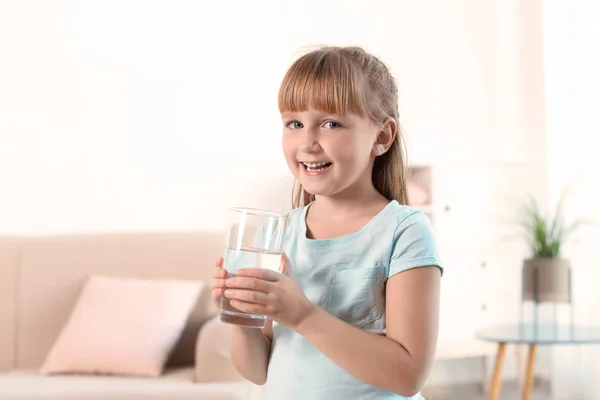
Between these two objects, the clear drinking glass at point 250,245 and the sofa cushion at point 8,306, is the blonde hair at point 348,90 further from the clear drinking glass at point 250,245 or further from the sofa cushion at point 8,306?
the sofa cushion at point 8,306

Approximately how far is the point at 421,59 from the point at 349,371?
11.2 ft

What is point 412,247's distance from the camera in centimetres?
109

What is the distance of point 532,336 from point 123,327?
1.53 meters

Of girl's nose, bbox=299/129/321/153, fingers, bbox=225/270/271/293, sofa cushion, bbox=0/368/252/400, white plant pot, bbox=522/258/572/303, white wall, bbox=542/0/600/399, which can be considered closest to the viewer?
fingers, bbox=225/270/271/293

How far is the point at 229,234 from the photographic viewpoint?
1081 millimetres

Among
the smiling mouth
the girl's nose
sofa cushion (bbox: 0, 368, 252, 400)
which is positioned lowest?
sofa cushion (bbox: 0, 368, 252, 400)

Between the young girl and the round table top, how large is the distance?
217 centimetres

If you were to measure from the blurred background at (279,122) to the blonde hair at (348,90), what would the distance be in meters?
2.55

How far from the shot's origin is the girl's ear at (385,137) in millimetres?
1221

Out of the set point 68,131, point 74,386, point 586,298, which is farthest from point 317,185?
point 586,298

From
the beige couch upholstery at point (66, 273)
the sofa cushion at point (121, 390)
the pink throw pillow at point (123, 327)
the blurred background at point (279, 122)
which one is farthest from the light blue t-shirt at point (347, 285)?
the blurred background at point (279, 122)

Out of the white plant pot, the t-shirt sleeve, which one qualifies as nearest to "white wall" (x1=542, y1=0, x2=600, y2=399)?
the white plant pot

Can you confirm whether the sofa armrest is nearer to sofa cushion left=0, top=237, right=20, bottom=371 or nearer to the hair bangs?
sofa cushion left=0, top=237, right=20, bottom=371

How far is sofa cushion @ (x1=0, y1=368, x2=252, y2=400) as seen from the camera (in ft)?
8.98
